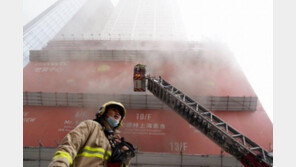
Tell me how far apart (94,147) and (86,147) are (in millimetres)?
86

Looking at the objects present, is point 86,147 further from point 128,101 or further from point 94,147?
point 128,101

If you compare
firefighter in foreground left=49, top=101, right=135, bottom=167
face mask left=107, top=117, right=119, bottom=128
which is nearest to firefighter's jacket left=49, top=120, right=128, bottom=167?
firefighter in foreground left=49, top=101, right=135, bottom=167

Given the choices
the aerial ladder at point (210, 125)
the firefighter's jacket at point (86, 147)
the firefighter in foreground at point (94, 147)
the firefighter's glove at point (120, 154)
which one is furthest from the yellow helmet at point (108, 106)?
the aerial ladder at point (210, 125)

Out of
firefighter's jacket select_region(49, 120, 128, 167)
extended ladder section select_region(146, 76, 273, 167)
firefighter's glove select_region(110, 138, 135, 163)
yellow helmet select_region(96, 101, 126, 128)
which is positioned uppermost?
yellow helmet select_region(96, 101, 126, 128)

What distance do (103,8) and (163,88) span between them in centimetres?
3760

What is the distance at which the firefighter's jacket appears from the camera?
1.58 metres

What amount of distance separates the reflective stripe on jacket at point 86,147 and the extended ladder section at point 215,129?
12.9ft

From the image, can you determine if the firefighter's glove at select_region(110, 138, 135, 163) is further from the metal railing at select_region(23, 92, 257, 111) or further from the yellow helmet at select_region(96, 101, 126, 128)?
the metal railing at select_region(23, 92, 257, 111)

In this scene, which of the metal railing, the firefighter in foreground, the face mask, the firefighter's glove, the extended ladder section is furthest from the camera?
the metal railing

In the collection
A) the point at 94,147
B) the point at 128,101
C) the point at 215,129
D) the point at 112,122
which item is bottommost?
the point at 215,129

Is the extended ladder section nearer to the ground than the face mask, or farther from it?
nearer to the ground

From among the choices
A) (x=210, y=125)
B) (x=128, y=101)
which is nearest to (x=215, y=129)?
(x=210, y=125)

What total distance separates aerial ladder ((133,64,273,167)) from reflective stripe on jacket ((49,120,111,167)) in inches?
155

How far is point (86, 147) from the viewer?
5.87 ft
